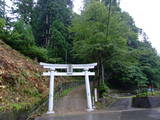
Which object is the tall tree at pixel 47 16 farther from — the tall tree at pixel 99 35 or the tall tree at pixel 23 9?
the tall tree at pixel 99 35

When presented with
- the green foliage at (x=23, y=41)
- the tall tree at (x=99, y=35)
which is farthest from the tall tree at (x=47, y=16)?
the tall tree at (x=99, y=35)

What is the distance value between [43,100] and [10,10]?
66.3 ft

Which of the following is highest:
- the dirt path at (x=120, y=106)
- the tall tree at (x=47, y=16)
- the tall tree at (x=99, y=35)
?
the tall tree at (x=47, y=16)

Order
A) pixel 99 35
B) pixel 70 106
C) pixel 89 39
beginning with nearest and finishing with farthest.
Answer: pixel 70 106, pixel 99 35, pixel 89 39

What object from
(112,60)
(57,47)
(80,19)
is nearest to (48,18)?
(57,47)

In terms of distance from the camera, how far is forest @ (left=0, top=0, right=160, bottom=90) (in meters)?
13.2

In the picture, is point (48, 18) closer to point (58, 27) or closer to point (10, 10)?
point (58, 27)

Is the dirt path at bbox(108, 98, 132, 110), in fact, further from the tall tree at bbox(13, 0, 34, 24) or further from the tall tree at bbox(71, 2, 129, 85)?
the tall tree at bbox(13, 0, 34, 24)

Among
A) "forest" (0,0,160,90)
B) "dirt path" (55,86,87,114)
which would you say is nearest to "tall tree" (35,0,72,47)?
"forest" (0,0,160,90)

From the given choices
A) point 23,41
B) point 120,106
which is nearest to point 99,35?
point 120,106

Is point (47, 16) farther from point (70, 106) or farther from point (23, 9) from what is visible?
point (70, 106)

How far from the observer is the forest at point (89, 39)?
13227 millimetres

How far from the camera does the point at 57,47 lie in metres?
21.8

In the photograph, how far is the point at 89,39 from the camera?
1307 cm
